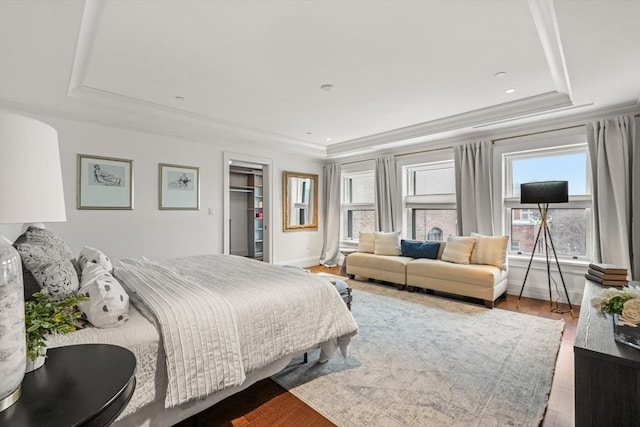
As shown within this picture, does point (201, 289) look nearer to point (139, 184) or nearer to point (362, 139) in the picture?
point (139, 184)

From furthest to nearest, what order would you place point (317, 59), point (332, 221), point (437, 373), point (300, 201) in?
point (332, 221) → point (300, 201) → point (317, 59) → point (437, 373)

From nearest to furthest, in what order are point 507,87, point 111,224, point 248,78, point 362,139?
point 248,78
point 507,87
point 111,224
point 362,139

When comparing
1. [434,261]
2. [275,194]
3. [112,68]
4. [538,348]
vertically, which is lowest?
[538,348]

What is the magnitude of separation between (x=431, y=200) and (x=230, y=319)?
4.55 metres

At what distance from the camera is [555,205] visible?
13.6 ft

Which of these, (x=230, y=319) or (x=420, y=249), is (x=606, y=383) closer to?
(x=230, y=319)

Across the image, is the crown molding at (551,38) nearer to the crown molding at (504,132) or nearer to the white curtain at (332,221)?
the crown molding at (504,132)

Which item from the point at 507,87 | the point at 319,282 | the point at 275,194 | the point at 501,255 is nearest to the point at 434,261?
the point at 501,255

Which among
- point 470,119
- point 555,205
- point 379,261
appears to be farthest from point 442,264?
point 470,119

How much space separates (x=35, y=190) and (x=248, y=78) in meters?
2.54

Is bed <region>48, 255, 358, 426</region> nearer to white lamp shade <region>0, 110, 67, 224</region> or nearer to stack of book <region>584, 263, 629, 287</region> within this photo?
white lamp shade <region>0, 110, 67, 224</region>

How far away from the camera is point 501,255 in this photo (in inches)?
160

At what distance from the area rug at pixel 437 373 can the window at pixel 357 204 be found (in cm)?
326

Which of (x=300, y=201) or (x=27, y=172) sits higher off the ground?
(x=300, y=201)
